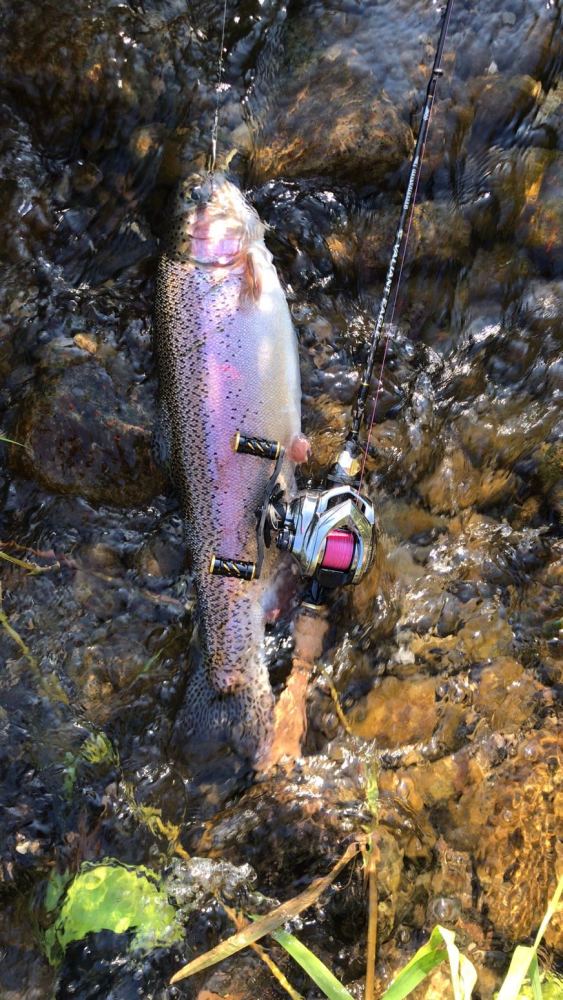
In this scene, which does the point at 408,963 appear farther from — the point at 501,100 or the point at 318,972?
the point at 501,100

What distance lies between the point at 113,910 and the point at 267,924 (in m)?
0.57

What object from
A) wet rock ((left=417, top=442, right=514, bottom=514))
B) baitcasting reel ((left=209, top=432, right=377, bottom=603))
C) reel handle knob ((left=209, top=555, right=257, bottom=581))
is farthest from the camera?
wet rock ((left=417, top=442, right=514, bottom=514))

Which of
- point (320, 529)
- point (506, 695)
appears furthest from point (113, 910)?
point (506, 695)

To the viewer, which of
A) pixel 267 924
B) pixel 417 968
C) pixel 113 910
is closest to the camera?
pixel 417 968

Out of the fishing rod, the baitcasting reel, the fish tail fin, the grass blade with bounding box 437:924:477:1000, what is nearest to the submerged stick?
the fish tail fin

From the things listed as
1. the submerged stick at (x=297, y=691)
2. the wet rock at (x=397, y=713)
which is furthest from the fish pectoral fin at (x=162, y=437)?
the wet rock at (x=397, y=713)

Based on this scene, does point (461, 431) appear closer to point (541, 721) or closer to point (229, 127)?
point (541, 721)

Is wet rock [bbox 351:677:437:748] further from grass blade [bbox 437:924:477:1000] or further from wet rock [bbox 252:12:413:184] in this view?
wet rock [bbox 252:12:413:184]

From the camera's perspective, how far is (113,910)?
8.38ft

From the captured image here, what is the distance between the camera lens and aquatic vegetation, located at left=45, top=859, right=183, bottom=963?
2512 mm

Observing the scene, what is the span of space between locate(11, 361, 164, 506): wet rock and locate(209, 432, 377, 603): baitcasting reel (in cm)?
55

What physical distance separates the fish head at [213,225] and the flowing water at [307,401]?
0.21 m

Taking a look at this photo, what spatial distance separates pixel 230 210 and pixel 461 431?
51.4 inches

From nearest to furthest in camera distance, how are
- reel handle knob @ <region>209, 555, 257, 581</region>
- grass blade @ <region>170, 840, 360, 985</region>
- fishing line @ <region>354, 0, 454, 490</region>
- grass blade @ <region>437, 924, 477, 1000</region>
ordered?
1. grass blade @ <region>437, 924, 477, 1000</region>
2. grass blade @ <region>170, 840, 360, 985</region>
3. reel handle knob @ <region>209, 555, 257, 581</region>
4. fishing line @ <region>354, 0, 454, 490</region>
